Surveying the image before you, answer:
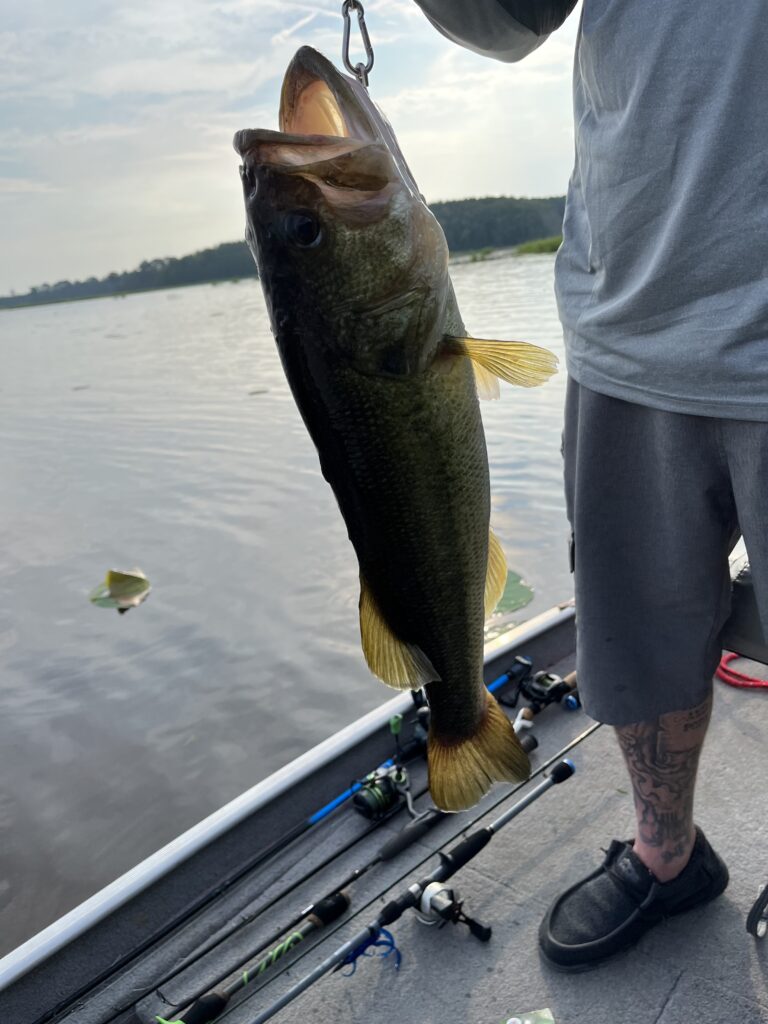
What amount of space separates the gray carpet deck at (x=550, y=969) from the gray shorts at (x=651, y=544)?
2.59 feet

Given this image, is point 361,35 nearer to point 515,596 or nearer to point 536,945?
point 536,945

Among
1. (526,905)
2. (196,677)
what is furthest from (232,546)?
(526,905)

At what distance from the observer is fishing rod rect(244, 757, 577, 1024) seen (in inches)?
86.7

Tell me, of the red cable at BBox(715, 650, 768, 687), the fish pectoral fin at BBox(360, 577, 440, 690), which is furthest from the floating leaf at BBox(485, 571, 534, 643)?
the fish pectoral fin at BBox(360, 577, 440, 690)

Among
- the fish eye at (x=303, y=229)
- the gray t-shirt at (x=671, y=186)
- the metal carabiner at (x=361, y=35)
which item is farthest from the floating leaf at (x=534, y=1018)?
the metal carabiner at (x=361, y=35)

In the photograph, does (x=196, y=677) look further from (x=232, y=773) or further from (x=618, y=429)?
(x=618, y=429)

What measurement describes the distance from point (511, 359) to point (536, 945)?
1.83 meters

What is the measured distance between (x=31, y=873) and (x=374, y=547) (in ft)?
10.7

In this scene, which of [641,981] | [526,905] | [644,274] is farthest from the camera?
[526,905]

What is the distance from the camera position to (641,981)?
2.21 meters

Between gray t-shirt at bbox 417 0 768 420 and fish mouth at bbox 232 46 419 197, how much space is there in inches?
20.1

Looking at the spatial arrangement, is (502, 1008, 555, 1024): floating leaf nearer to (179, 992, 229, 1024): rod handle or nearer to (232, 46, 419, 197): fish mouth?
(179, 992, 229, 1024): rod handle

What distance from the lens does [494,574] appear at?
1.79 meters

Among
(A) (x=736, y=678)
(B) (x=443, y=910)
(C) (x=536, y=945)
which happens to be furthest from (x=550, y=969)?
(A) (x=736, y=678)
